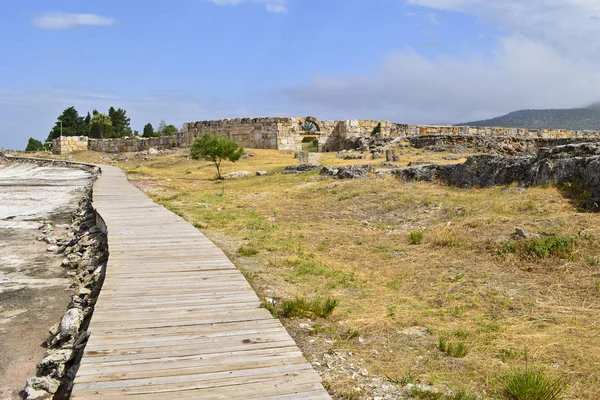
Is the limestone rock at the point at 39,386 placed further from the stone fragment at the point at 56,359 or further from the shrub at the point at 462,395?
the shrub at the point at 462,395

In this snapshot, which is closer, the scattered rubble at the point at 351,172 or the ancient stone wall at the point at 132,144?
the scattered rubble at the point at 351,172

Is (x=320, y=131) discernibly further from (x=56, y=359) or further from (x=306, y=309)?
(x=56, y=359)

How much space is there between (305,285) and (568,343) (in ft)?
10.6

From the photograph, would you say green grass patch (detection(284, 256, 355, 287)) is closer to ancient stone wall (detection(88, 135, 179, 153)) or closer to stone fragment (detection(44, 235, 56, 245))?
stone fragment (detection(44, 235, 56, 245))

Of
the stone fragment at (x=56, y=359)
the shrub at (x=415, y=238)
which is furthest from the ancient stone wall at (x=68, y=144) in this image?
the stone fragment at (x=56, y=359)

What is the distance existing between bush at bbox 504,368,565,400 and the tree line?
68389 millimetres

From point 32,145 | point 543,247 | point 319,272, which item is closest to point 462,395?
point 319,272

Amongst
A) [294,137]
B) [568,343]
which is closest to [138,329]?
[568,343]

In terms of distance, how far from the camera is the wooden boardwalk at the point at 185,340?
123 inches

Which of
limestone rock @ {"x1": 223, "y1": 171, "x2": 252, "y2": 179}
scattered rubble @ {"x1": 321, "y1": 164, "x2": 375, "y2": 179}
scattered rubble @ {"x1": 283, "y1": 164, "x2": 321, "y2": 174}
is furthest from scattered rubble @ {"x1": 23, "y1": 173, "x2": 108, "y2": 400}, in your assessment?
limestone rock @ {"x1": 223, "y1": 171, "x2": 252, "y2": 179}

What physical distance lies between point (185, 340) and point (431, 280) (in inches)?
159

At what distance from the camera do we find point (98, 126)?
225ft

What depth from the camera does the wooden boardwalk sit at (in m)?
3.12

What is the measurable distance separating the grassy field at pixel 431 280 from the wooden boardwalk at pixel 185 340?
585 millimetres
